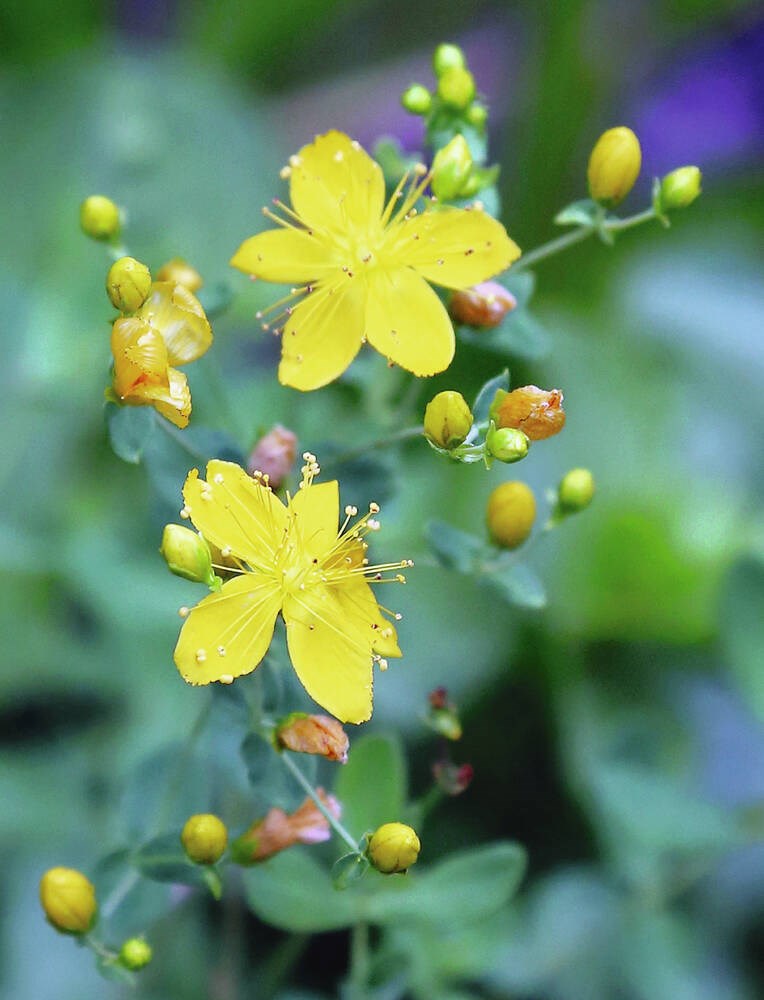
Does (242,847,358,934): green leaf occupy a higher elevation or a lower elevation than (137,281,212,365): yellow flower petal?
lower

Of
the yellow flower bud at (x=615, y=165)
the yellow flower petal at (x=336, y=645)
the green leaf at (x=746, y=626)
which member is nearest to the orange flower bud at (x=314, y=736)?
the yellow flower petal at (x=336, y=645)

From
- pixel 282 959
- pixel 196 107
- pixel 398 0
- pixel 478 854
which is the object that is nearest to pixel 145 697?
pixel 282 959

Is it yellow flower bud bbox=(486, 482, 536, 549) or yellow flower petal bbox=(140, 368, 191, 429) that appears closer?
yellow flower petal bbox=(140, 368, 191, 429)

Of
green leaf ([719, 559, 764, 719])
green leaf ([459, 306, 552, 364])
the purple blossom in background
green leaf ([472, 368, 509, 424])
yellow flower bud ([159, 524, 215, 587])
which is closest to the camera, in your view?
yellow flower bud ([159, 524, 215, 587])

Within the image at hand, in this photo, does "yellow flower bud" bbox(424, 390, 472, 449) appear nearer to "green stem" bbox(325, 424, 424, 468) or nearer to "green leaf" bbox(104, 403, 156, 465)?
"green stem" bbox(325, 424, 424, 468)

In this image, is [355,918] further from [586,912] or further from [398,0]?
[398,0]

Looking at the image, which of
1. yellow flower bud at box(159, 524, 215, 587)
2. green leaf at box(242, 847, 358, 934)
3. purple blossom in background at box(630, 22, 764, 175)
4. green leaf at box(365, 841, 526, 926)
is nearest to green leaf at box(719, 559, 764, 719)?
green leaf at box(365, 841, 526, 926)
